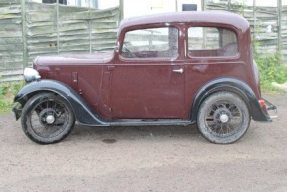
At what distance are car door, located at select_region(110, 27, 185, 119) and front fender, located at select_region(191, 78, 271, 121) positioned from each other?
0.26 m

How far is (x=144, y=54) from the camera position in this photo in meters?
7.30

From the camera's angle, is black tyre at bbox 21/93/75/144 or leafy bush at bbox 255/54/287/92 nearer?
black tyre at bbox 21/93/75/144

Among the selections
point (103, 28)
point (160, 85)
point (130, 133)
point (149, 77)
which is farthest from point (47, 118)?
point (103, 28)

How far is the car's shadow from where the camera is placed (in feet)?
25.1

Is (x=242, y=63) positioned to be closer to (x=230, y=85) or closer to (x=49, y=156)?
(x=230, y=85)

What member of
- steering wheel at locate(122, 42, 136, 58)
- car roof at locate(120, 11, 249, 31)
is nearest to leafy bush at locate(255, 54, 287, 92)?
car roof at locate(120, 11, 249, 31)

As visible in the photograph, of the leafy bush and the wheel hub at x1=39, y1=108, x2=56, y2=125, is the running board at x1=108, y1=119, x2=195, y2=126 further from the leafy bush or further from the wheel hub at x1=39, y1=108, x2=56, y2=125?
the leafy bush

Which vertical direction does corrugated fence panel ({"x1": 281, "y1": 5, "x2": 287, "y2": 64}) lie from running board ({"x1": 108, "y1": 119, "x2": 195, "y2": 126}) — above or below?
above

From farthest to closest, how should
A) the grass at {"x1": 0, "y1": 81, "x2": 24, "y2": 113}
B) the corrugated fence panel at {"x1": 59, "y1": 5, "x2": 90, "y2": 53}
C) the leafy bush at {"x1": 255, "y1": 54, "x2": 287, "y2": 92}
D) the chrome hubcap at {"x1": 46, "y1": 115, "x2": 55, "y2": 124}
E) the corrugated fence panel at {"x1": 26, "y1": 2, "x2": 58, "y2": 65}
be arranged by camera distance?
the leafy bush at {"x1": 255, "y1": 54, "x2": 287, "y2": 92} < the corrugated fence panel at {"x1": 59, "y1": 5, "x2": 90, "y2": 53} < the corrugated fence panel at {"x1": 26, "y1": 2, "x2": 58, "y2": 65} < the grass at {"x1": 0, "y1": 81, "x2": 24, "y2": 113} < the chrome hubcap at {"x1": 46, "y1": 115, "x2": 55, "y2": 124}

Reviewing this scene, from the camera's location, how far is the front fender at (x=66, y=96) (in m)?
7.20

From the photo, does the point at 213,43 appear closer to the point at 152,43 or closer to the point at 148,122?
the point at 152,43

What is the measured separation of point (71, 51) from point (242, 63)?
14.3 feet

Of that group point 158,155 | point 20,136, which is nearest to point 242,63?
point 158,155

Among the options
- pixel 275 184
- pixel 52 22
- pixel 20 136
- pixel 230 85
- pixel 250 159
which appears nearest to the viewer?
pixel 275 184
